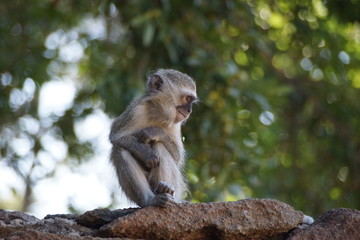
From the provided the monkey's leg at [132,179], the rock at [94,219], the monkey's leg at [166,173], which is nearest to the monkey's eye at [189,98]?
the monkey's leg at [166,173]

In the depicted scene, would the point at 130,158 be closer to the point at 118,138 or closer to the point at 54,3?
the point at 118,138

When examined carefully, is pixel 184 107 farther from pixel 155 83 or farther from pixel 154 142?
pixel 154 142

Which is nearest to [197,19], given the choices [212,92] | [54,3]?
[212,92]

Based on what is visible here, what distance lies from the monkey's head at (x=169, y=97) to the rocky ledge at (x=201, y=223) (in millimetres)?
2045

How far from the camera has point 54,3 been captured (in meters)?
13.5

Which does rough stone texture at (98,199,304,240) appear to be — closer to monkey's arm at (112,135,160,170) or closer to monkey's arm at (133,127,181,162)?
monkey's arm at (112,135,160,170)

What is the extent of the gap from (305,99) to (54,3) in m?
5.76

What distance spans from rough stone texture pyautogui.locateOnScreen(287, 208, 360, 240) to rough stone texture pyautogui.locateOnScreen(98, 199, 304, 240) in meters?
0.17

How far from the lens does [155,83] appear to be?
8.70 meters

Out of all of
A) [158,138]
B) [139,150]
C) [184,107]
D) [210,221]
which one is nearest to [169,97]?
[184,107]

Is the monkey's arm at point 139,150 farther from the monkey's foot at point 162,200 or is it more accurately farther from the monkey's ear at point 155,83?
the monkey's ear at point 155,83

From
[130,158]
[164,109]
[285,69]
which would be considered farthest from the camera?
[285,69]

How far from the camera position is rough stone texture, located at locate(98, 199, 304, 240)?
19.0ft

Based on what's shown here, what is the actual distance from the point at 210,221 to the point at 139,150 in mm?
1566
